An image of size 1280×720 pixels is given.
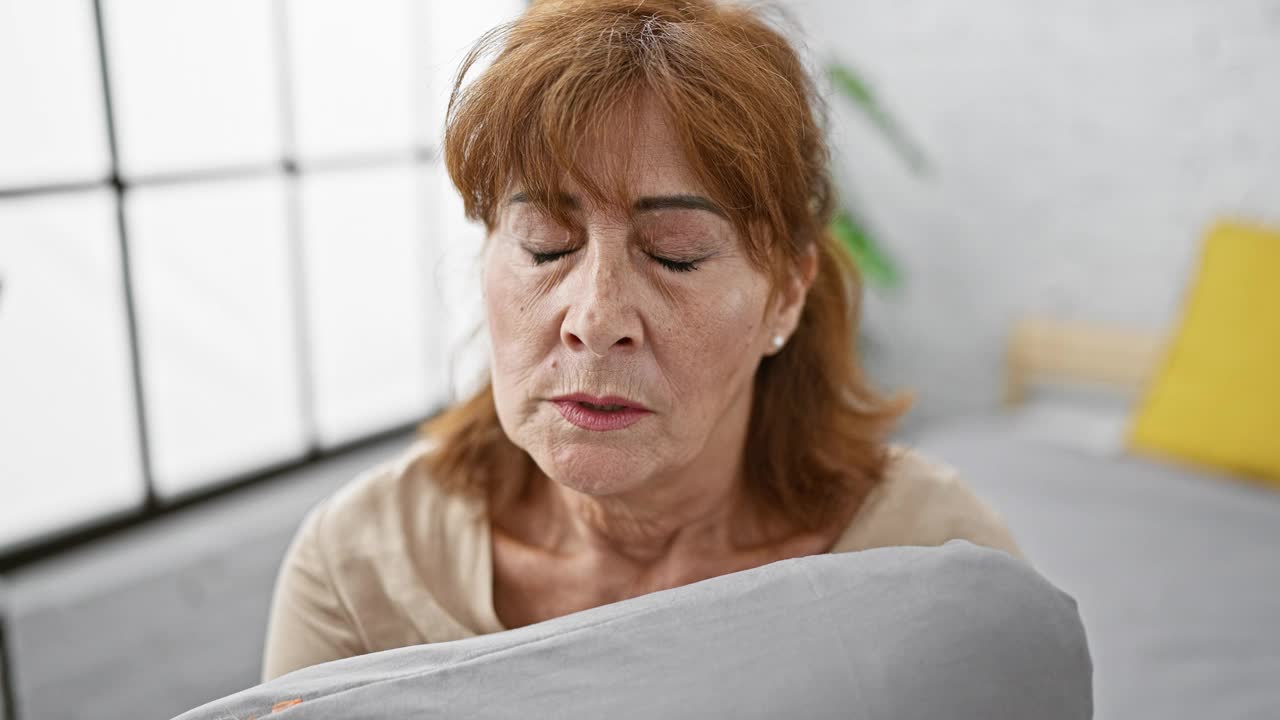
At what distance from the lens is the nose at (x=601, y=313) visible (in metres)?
0.86

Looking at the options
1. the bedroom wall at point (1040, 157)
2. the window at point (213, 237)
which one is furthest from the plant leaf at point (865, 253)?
the window at point (213, 237)

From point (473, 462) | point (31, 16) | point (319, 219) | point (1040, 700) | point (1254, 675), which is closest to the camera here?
point (1040, 700)

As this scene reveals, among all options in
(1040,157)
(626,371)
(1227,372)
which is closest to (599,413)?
(626,371)

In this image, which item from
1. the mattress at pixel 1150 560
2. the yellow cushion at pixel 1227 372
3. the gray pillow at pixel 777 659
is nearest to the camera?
the gray pillow at pixel 777 659

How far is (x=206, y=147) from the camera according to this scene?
244cm

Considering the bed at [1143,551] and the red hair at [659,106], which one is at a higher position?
the red hair at [659,106]

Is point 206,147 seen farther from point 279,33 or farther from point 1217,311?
point 1217,311

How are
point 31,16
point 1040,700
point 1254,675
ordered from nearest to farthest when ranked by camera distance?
1. point 1040,700
2. point 1254,675
3. point 31,16

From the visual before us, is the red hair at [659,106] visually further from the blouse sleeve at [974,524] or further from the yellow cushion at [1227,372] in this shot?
the yellow cushion at [1227,372]

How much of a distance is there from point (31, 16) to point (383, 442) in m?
1.33

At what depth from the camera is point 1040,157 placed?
10.1 feet

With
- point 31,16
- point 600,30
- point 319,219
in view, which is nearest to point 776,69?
point 600,30

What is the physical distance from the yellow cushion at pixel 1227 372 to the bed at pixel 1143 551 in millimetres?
59

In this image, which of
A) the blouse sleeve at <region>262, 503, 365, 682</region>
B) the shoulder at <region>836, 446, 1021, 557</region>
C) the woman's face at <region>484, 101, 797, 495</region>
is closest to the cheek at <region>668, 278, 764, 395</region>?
the woman's face at <region>484, 101, 797, 495</region>
